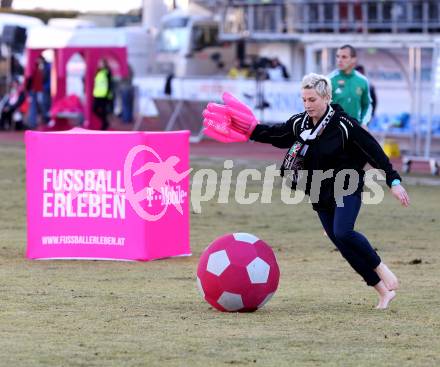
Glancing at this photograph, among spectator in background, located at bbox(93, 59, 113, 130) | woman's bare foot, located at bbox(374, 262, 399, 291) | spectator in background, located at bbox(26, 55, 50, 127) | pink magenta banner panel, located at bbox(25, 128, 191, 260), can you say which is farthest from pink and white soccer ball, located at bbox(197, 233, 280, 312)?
spectator in background, located at bbox(26, 55, 50, 127)

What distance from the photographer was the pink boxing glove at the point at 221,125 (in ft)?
30.0

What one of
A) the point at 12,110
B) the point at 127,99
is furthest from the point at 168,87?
the point at 127,99

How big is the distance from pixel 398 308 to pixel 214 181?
11.1 meters

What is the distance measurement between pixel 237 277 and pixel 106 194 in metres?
3.18

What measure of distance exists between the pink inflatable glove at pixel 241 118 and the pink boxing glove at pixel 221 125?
0.10 feet

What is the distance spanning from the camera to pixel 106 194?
11695mm

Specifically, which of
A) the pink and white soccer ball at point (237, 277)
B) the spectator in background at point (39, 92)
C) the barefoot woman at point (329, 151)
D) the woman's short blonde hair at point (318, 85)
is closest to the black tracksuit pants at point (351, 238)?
the barefoot woman at point (329, 151)

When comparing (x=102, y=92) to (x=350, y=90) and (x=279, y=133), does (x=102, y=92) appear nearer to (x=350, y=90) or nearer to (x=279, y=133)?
(x=350, y=90)

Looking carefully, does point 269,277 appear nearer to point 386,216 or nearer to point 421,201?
point 386,216

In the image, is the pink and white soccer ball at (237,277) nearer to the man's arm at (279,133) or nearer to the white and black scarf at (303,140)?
the white and black scarf at (303,140)

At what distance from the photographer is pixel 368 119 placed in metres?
15.1

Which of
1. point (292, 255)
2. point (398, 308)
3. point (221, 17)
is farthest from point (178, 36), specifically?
point (398, 308)

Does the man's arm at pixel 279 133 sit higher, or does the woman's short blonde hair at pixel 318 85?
the woman's short blonde hair at pixel 318 85

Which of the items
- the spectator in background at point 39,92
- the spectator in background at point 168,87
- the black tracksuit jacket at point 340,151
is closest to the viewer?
the black tracksuit jacket at point 340,151
